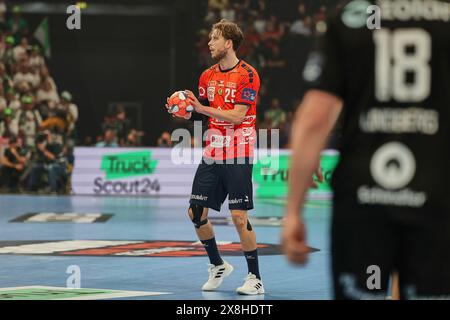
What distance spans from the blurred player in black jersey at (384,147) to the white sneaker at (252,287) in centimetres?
497

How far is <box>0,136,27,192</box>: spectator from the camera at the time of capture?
23062mm

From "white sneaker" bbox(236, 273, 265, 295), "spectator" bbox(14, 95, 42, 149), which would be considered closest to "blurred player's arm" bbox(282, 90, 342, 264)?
"white sneaker" bbox(236, 273, 265, 295)

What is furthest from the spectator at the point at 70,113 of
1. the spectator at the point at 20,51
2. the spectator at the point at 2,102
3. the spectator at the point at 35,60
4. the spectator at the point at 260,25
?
the spectator at the point at 260,25

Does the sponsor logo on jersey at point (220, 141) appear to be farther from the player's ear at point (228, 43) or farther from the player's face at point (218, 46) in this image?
the player's ear at point (228, 43)

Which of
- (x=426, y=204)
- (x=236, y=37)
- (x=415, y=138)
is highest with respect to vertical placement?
(x=236, y=37)

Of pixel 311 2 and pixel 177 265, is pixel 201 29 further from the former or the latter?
pixel 177 265

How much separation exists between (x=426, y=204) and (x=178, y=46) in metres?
26.0

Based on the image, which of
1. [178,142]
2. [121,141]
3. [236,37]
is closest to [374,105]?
[236,37]

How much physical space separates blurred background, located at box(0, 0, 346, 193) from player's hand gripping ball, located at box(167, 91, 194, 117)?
14184 mm

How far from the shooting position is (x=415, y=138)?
3.70m

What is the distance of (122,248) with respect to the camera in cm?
1239

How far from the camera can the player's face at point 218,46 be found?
897 centimetres

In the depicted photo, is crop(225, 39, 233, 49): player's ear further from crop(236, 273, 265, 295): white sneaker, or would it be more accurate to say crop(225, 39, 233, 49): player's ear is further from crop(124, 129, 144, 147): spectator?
crop(124, 129, 144, 147): spectator
